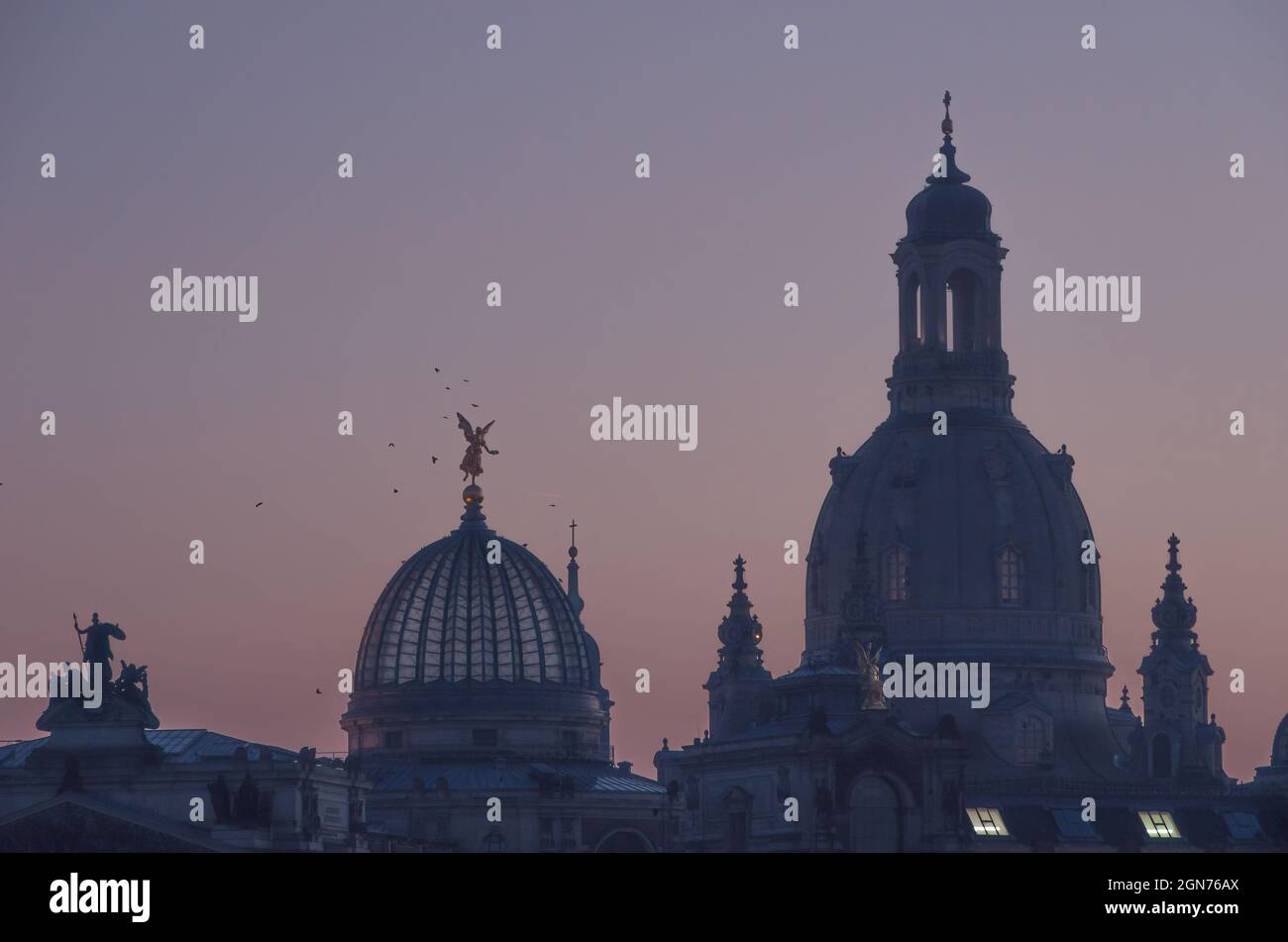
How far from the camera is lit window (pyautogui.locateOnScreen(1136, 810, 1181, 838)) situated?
7249 inches

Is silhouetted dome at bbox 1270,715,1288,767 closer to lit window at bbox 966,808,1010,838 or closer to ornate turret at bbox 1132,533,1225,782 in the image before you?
ornate turret at bbox 1132,533,1225,782

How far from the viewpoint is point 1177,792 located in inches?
7446

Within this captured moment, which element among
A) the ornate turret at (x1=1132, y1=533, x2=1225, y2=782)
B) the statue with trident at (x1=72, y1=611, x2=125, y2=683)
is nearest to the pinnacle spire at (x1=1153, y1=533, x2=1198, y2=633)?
the ornate turret at (x1=1132, y1=533, x2=1225, y2=782)

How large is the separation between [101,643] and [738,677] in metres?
34.5

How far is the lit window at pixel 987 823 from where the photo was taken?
180 m

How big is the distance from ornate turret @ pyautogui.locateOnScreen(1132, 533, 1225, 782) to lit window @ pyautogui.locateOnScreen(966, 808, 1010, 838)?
1497 centimetres

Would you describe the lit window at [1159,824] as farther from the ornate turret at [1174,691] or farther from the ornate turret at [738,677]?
the ornate turret at [738,677]

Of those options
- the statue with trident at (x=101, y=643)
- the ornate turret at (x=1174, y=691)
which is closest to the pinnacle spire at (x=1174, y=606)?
the ornate turret at (x=1174, y=691)

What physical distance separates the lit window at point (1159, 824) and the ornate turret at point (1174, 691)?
22.9ft

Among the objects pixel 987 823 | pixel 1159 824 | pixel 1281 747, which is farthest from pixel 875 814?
pixel 1281 747

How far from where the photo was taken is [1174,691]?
639ft

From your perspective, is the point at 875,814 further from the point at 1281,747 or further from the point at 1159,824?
the point at 1281,747
